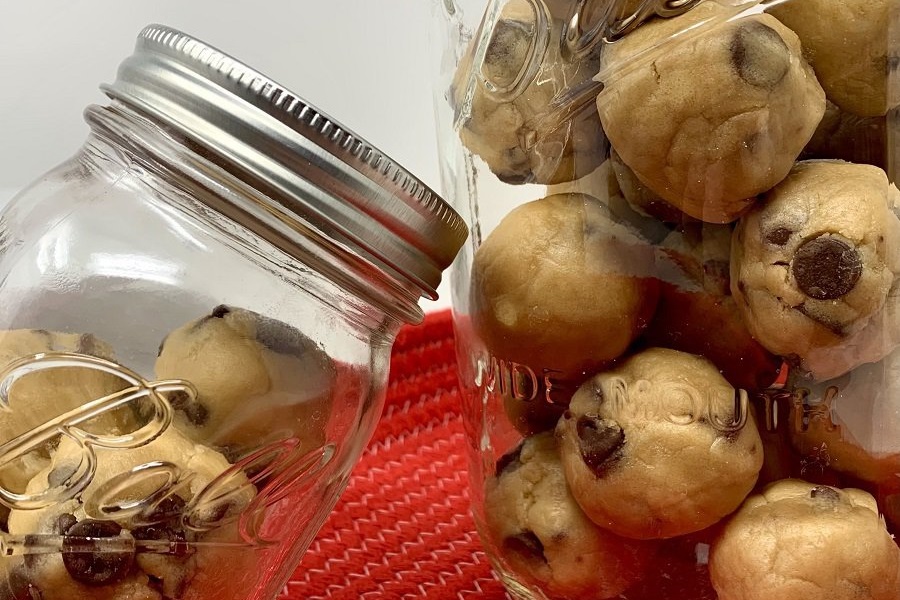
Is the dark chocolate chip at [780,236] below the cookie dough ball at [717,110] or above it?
below

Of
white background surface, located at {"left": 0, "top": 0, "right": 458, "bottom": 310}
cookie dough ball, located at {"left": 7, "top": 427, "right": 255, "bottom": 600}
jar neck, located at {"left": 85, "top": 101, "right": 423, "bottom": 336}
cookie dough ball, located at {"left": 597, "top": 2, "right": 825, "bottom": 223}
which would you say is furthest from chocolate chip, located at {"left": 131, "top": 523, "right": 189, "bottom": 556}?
white background surface, located at {"left": 0, "top": 0, "right": 458, "bottom": 310}

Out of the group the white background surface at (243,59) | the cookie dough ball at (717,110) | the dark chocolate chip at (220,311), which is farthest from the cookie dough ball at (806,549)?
the white background surface at (243,59)

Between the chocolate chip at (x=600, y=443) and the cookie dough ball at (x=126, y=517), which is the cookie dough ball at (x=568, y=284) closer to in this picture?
the chocolate chip at (x=600, y=443)

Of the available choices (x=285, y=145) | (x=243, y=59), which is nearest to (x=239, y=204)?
(x=285, y=145)

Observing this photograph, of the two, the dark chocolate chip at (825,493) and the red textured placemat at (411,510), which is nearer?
the dark chocolate chip at (825,493)

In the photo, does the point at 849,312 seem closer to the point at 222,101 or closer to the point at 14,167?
the point at 222,101

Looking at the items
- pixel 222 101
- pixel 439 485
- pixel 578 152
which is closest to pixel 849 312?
pixel 578 152

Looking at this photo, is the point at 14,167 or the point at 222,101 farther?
the point at 14,167

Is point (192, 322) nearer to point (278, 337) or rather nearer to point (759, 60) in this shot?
point (278, 337)
